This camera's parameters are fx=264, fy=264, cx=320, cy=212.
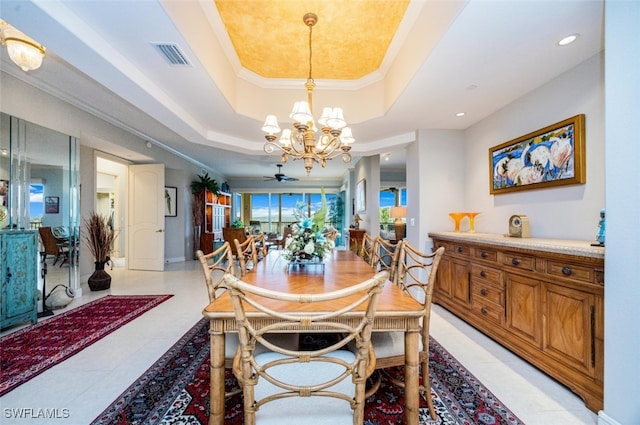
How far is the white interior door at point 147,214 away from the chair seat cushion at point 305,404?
5.65 m

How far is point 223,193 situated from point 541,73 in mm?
8382

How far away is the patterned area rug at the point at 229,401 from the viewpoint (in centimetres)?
152

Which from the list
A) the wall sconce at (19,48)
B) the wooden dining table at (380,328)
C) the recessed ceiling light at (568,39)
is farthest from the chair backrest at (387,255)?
the wall sconce at (19,48)

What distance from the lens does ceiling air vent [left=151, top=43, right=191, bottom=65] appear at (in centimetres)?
222

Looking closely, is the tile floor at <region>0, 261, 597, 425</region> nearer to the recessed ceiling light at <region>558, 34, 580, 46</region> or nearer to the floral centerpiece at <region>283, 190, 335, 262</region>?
the floral centerpiece at <region>283, 190, 335, 262</region>

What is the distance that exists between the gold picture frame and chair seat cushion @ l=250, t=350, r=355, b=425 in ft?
8.77

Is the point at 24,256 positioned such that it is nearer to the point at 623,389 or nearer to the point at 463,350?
the point at 463,350

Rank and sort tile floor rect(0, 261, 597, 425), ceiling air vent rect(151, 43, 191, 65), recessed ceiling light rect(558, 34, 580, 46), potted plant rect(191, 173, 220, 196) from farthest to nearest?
potted plant rect(191, 173, 220, 196), ceiling air vent rect(151, 43, 191, 65), recessed ceiling light rect(558, 34, 580, 46), tile floor rect(0, 261, 597, 425)

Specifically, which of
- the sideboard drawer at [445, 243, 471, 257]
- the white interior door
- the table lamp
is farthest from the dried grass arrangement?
the table lamp

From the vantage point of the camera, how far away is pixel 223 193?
891 centimetres

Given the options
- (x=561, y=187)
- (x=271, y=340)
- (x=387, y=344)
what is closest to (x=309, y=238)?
(x=271, y=340)

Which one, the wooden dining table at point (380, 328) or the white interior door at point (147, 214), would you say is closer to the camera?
the wooden dining table at point (380, 328)

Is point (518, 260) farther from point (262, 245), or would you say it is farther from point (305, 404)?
point (262, 245)

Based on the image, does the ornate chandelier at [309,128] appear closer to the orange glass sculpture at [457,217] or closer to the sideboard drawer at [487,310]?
the orange glass sculpture at [457,217]
